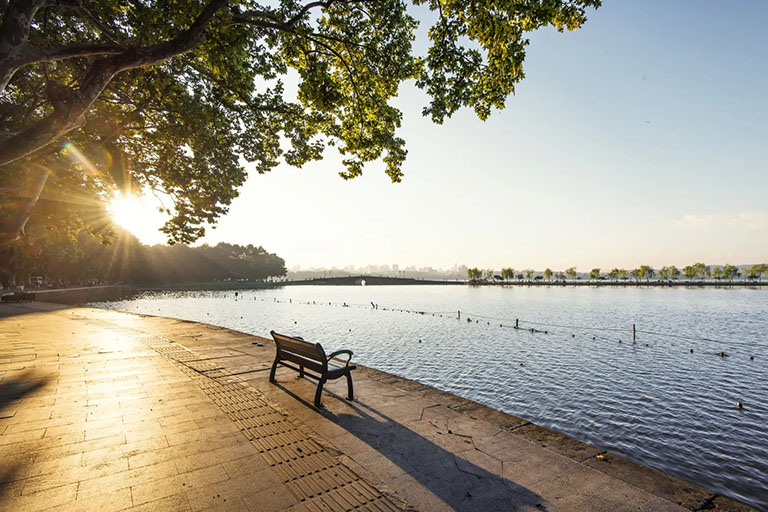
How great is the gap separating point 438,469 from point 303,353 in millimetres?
3923

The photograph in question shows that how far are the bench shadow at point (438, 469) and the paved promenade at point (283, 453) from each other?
22 millimetres

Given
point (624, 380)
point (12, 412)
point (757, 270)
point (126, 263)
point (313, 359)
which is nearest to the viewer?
point (12, 412)

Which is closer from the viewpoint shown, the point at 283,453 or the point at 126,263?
the point at 283,453

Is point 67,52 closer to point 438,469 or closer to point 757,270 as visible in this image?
point 438,469

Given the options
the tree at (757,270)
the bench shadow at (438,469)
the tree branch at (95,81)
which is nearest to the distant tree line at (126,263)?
the tree branch at (95,81)

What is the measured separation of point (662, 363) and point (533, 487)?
26.0m

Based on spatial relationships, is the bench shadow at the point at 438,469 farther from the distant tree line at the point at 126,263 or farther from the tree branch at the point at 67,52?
the distant tree line at the point at 126,263

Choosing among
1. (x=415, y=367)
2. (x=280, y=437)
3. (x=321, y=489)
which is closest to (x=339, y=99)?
→ (x=280, y=437)

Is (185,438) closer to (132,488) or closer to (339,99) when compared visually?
(132,488)

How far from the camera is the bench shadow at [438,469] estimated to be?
392cm

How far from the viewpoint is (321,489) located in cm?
412

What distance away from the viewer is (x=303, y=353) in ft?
24.7

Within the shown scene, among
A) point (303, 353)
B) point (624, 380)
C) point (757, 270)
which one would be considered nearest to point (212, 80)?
point (303, 353)

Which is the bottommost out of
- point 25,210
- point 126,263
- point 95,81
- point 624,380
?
point 624,380
